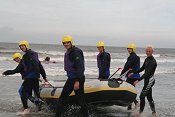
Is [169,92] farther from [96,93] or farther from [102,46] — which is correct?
[96,93]

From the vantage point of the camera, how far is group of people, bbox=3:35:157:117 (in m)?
7.05

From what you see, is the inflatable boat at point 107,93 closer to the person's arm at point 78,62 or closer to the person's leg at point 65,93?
the person's leg at point 65,93

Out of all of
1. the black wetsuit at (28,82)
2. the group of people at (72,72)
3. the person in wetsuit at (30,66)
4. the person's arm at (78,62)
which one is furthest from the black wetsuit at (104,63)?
the person's arm at (78,62)

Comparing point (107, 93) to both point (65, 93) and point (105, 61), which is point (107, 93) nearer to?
point (65, 93)

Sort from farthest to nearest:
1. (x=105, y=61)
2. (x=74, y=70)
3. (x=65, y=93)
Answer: (x=105, y=61)
(x=65, y=93)
(x=74, y=70)

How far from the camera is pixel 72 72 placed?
710cm

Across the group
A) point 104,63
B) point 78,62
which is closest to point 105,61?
point 104,63

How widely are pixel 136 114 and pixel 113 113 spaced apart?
0.61m

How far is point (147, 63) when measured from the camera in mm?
8266

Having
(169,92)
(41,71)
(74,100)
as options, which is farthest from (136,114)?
(169,92)

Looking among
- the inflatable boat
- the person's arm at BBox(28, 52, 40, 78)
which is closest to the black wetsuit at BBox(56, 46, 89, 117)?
the inflatable boat

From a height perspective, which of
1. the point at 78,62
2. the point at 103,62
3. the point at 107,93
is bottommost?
the point at 107,93

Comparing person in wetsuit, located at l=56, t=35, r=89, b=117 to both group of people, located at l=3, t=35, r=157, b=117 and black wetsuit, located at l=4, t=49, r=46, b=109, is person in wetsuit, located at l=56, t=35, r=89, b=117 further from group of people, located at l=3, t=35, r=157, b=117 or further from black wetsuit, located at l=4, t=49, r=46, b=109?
black wetsuit, located at l=4, t=49, r=46, b=109

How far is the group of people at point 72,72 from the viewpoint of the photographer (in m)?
7.05
